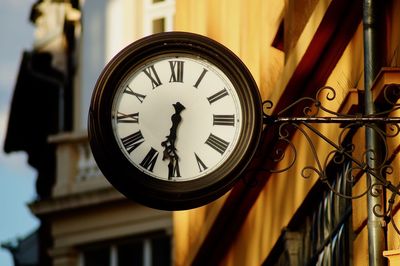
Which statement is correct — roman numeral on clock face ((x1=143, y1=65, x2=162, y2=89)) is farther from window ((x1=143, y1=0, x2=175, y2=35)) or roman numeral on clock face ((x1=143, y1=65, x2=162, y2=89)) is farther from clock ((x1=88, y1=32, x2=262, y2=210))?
window ((x1=143, y1=0, x2=175, y2=35))

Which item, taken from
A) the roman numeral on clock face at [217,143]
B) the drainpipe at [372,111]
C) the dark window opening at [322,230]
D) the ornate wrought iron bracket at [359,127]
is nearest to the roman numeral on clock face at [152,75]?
the roman numeral on clock face at [217,143]

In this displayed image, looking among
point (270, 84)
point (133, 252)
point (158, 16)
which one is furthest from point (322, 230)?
point (133, 252)

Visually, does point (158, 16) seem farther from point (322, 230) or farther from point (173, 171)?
point (173, 171)

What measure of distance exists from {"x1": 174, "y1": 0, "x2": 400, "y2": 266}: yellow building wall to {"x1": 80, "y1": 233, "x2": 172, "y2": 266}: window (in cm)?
992

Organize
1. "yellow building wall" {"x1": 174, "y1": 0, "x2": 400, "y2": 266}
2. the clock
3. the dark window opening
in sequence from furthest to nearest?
the dark window opening < "yellow building wall" {"x1": 174, "y1": 0, "x2": 400, "y2": 266} < the clock

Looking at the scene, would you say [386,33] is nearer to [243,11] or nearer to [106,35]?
[243,11]

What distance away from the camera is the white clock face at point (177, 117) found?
10.8m

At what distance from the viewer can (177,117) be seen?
1099cm

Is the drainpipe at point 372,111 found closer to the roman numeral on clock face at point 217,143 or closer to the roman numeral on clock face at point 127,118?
the roman numeral on clock face at point 217,143

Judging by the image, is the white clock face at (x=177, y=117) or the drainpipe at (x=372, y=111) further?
the drainpipe at (x=372, y=111)

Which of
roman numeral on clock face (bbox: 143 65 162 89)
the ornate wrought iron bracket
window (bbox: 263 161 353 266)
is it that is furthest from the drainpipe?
roman numeral on clock face (bbox: 143 65 162 89)

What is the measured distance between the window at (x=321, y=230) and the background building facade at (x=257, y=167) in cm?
1

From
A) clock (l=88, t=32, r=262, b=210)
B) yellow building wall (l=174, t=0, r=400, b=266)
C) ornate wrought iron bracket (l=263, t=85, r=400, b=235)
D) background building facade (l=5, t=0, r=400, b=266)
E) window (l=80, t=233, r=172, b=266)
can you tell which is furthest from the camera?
window (l=80, t=233, r=172, b=266)

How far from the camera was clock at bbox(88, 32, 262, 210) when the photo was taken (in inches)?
423
